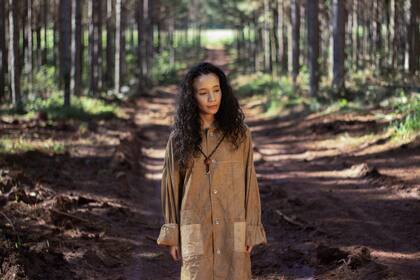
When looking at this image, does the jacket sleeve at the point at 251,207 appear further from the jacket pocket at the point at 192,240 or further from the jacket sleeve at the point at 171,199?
the jacket sleeve at the point at 171,199

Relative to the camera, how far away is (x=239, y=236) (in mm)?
4137

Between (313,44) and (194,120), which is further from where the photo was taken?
(313,44)

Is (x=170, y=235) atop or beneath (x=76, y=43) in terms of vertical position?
beneath

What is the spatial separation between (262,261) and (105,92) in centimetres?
2561

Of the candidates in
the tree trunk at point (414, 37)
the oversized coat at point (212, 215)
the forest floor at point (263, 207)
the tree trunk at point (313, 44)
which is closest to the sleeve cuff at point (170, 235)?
the oversized coat at point (212, 215)

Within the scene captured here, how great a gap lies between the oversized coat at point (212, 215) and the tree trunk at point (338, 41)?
17.3 meters

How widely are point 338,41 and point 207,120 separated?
17.3 metres

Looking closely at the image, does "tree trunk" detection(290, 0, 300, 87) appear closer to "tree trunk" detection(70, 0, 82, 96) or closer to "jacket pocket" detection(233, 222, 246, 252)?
"tree trunk" detection(70, 0, 82, 96)

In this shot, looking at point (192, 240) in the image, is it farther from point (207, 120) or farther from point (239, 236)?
point (207, 120)

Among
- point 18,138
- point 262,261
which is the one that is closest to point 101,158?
point 18,138

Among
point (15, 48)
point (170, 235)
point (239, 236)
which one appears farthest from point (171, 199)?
point (15, 48)

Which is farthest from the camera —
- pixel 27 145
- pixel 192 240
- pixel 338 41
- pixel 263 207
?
pixel 338 41

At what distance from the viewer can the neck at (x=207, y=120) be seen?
14.0ft

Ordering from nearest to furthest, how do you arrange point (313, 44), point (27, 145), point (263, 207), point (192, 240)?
point (192, 240), point (263, 207), point (27, 145), point (313, 44)
